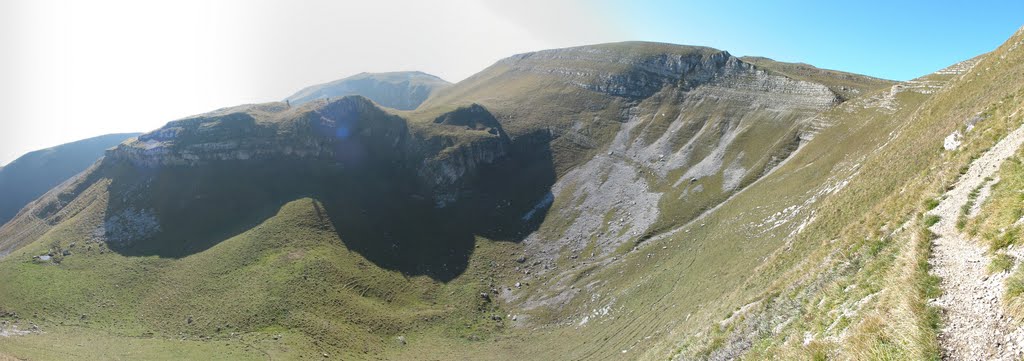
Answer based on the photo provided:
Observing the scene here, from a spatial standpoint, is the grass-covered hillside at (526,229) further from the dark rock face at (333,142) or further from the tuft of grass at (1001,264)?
the tuft of grass at (1001,264)

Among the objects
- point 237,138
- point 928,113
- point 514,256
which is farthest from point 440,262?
point 928,113

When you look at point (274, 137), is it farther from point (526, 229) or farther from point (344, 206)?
point (526, 229)

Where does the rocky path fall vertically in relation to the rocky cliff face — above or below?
below

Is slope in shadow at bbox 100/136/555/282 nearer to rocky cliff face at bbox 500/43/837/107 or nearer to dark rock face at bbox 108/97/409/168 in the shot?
dark rock face at bbox 108/97/409/168

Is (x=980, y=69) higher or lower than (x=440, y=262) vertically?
higher

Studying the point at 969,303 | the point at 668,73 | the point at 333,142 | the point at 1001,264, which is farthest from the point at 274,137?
the point at 668,73

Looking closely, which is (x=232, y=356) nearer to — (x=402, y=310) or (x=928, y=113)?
(x=402, y=310)

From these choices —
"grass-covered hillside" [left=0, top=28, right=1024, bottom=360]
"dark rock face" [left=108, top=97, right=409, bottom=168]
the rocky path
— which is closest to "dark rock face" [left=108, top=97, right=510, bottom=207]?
"dark rock face" [left=108, top=97, right=409, bottom=168]
